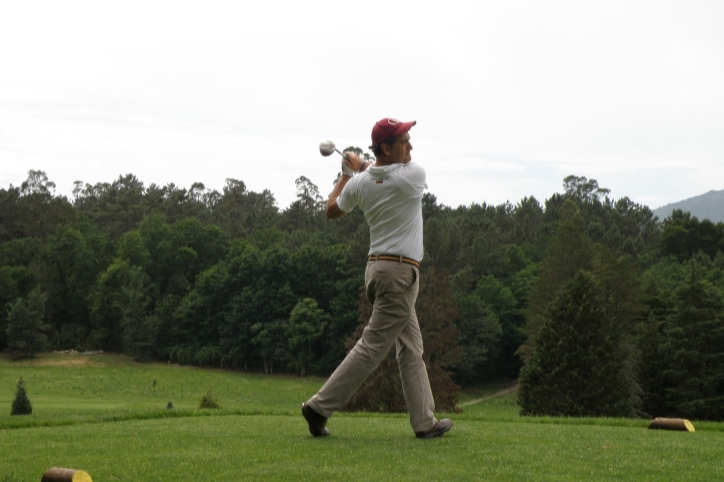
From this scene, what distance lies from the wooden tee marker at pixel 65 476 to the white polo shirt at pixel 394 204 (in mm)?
3200

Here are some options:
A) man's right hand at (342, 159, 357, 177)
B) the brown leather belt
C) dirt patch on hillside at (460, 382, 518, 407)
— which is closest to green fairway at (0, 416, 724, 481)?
the brown leather belt

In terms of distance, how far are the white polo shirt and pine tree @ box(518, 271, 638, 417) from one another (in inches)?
1330

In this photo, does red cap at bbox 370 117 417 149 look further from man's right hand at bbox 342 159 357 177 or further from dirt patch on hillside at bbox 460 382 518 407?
dirt patch on hillside at bbox 460 382 518 407

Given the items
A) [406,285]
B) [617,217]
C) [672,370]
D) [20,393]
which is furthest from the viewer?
[617,217]

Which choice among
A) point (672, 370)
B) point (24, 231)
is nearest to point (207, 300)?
point (24, 231)

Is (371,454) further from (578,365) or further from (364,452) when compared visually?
(578,365)

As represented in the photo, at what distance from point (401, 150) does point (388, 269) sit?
1086 mm

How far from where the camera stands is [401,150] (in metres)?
7.00

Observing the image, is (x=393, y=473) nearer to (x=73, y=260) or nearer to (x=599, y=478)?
(x=599, y=478)

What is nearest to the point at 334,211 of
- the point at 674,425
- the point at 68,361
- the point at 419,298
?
the point at 674,425

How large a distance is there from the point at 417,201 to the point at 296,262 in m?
78.0

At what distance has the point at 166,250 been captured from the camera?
98375 millimetres

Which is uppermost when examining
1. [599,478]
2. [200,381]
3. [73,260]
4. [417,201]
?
[73,260]

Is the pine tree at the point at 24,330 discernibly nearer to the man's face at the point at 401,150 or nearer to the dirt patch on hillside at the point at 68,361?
the dirt patch on hillside at the point at 68,361
